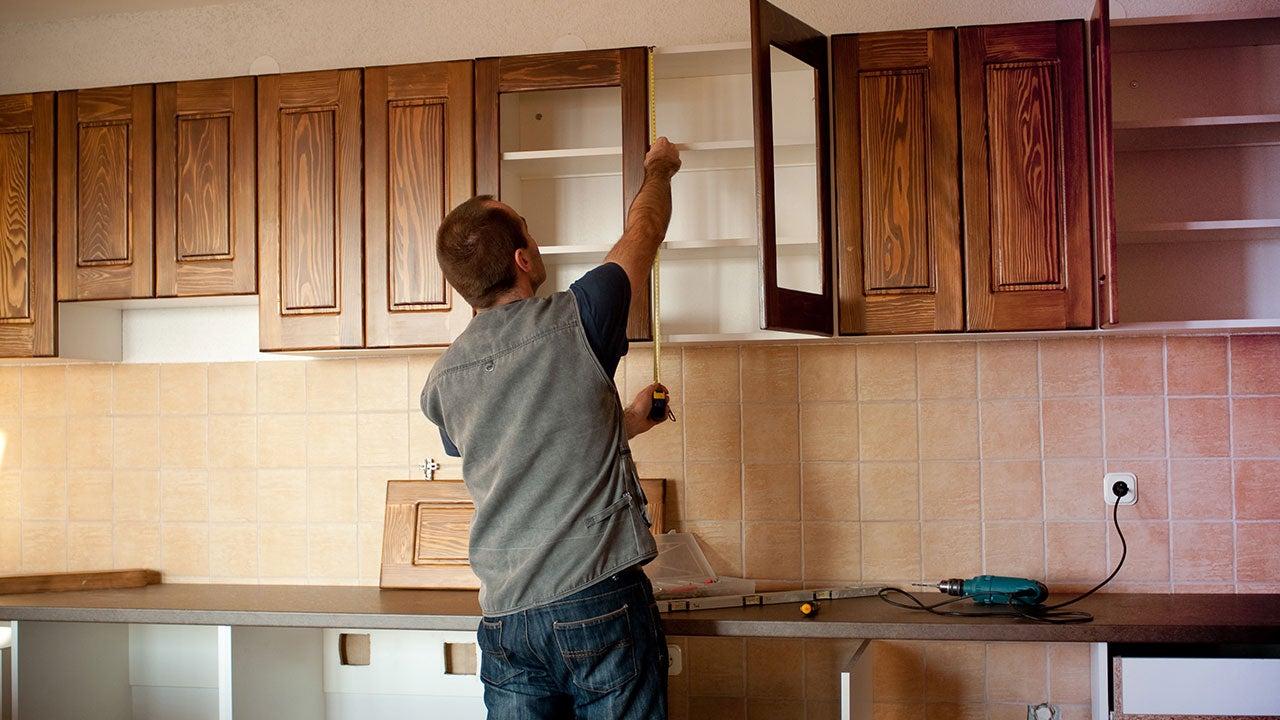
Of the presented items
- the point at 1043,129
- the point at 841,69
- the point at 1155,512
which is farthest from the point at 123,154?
the point at 1155,512

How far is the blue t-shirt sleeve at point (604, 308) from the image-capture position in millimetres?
1891

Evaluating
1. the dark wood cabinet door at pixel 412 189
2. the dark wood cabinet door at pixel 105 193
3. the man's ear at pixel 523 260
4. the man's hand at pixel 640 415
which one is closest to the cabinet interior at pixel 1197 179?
the man's hand at pixel 640 415

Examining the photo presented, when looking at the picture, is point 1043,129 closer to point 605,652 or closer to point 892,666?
point 892,666

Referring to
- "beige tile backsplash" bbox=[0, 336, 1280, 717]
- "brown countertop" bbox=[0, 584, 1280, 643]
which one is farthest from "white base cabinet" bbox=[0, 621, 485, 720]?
"beige tile backsplash" bbox=[0, 336, 1280, 717]

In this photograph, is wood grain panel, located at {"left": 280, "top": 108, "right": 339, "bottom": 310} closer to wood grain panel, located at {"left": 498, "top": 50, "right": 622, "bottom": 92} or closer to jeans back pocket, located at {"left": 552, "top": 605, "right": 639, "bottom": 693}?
wood grain panel, located at {"left": 498, "top": 50, "right": 622, "bottom": 92}

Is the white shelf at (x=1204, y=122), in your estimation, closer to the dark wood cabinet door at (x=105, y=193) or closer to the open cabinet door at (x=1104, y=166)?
the open cabinet door at (x=1104, y=166)

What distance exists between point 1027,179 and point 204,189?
6.76ft

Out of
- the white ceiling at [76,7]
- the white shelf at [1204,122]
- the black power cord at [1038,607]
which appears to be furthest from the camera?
the white ceiling at [76,7]

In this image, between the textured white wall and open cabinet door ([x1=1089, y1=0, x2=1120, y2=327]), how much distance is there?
473 mm

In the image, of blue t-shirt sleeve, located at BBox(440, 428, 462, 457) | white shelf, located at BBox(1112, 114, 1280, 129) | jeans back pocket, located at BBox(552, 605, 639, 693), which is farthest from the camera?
white shelf, located at BBox(1112, 114, 1280, 129)

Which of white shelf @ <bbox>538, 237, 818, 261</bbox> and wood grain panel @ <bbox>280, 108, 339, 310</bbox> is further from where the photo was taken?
wood grain panel @ <bbox>280, 108, 339, 310</bbox>

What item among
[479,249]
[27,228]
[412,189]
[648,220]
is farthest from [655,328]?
[27,228]

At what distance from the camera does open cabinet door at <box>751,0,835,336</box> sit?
226 centimetres

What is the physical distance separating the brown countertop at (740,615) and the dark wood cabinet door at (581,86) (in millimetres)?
759
